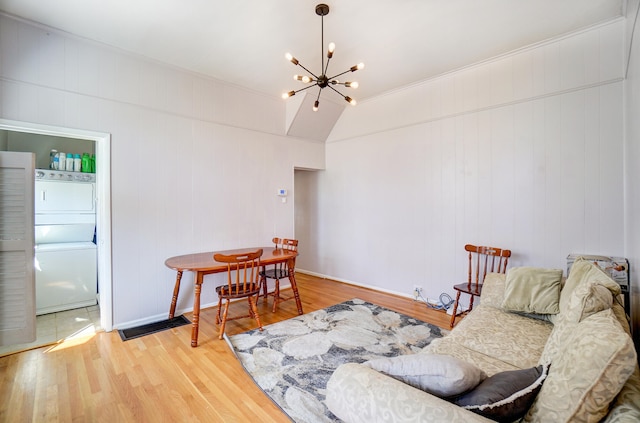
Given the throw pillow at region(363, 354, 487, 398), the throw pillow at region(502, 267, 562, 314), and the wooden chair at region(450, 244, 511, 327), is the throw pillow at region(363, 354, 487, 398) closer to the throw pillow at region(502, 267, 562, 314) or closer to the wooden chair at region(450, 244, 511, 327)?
the throw pillow at region(502, 267, 562, 314)

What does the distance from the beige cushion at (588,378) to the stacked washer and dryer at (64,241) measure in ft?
15.6

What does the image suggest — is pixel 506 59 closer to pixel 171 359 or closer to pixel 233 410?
pixel 233 410

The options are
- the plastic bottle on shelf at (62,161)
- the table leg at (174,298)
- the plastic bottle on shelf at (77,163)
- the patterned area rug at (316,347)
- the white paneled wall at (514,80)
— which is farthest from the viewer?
the plastic bottle on shelf at (77,163)

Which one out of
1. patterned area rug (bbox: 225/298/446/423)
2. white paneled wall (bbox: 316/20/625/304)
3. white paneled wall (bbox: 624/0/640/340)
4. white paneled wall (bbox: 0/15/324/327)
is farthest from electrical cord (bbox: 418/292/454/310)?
white paneled wall (bbox: 0/15/324/327)

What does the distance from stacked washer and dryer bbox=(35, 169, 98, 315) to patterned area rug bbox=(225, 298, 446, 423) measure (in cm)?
246

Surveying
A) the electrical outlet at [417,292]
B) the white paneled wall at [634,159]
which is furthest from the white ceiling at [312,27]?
the electrical outlet at [417,292]

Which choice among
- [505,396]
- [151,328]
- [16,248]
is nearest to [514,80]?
[505,396]

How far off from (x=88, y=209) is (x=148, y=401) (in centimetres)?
320

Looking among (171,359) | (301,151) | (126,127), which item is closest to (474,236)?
(301,151)

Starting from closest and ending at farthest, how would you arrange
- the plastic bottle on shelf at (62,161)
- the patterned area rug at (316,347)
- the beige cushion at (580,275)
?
the beige cushion at (580,275)
the patterned area rug at (316,347)
the plastic bottle on shelf at (62,161)

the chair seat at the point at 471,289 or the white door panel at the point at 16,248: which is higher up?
the white door panel at the point at 16,248

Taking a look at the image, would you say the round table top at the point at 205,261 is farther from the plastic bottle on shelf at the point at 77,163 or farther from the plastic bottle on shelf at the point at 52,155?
the plastic bottle on shelf at the point at 52,155

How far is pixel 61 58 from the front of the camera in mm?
2826

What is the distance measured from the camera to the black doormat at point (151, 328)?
301 cm
